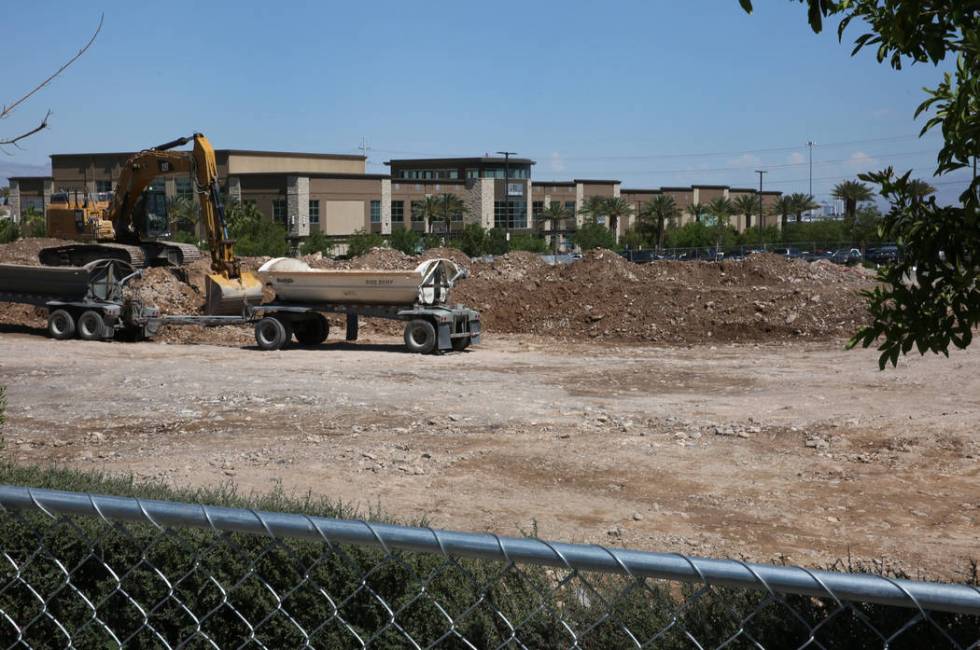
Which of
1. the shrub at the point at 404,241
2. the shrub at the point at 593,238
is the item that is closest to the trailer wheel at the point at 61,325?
→ the shrub at the point at 404,241

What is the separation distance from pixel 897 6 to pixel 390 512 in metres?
6.39

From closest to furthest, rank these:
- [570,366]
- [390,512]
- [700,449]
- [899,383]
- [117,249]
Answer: [390,512]
[700,449]
[899,383]
[570,366]
[117,249]

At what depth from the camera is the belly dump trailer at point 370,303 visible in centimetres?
2203

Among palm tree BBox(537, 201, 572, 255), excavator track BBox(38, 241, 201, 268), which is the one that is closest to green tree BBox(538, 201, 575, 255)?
palm tree BBox(537, 201, 572, 255)

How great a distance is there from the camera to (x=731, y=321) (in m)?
25.9

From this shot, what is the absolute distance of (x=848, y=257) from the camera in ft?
201

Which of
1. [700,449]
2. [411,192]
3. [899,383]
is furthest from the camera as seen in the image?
[411,192]

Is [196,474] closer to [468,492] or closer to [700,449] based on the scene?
[468,492]

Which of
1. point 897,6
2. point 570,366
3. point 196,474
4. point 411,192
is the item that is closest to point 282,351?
point 570,366

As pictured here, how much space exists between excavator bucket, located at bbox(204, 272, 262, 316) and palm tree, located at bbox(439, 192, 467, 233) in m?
69.7

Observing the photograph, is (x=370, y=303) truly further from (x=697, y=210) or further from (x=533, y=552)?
(x=697, y=210)

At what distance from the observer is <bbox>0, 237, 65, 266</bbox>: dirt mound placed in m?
30.5

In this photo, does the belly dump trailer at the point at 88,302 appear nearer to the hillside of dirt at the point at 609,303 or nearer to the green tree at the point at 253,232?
the hillside of dirt at the point at 609,303

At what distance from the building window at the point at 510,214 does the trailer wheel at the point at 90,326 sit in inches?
2982
